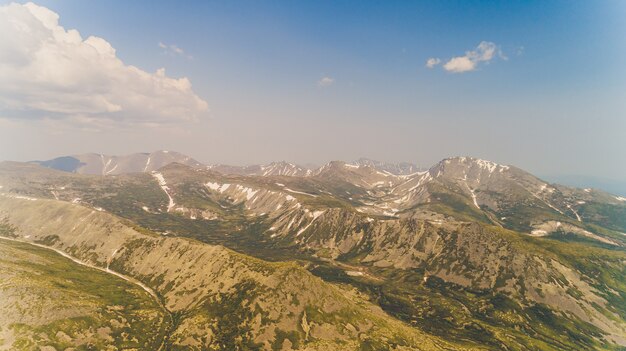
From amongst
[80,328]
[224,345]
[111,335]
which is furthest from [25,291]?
[224,345]

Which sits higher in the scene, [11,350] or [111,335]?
[11,350]

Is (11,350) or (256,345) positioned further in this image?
(256,345)

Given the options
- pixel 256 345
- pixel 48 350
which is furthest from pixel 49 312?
pixel 256 345

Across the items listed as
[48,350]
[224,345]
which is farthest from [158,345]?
[48,350]

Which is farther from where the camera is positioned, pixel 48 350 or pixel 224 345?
pixel 224 345

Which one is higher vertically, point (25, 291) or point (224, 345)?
point (25, 291)

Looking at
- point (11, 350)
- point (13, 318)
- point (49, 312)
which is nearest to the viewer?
point (11, 350)

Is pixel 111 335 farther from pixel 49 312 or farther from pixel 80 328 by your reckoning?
pixel 49 312

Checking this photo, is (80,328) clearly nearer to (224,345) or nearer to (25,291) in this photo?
Answer: (25,291)

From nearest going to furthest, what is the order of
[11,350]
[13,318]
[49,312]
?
[11,350] < [13,318] < [49,312]
